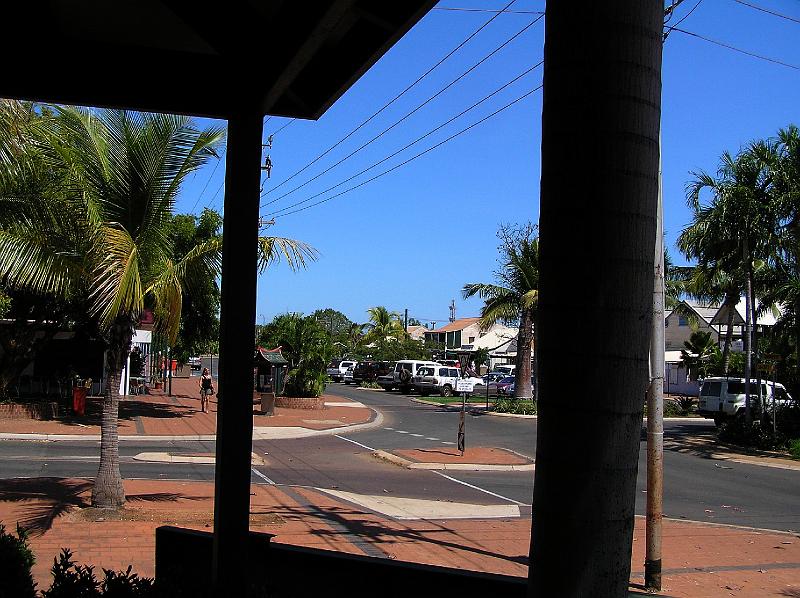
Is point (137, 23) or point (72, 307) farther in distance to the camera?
point (72, 307)

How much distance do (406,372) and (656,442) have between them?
40.1 m

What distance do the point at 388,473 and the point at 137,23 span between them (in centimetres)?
1327

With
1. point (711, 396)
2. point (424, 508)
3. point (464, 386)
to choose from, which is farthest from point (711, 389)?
point (424, 508)

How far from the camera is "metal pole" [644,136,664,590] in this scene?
28.1 ft

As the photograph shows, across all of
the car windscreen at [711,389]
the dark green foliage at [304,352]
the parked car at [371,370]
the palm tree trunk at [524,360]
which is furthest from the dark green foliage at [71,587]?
the parked car at [371,370]

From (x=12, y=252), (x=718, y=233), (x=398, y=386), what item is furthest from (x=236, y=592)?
(x=398, y=386)

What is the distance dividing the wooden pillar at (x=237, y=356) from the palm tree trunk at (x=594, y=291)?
299cm

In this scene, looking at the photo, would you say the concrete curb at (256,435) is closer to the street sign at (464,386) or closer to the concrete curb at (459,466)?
the concrete curb at (459,466)

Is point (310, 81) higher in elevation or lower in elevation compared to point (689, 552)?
higher

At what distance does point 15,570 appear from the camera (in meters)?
4.10

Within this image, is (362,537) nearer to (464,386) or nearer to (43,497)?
(43,497)

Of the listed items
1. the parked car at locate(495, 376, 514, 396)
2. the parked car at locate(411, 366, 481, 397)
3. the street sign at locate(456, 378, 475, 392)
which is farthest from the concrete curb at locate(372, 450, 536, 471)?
the parked car at locate(411, 366, 481, 397)

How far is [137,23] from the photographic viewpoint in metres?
4.94

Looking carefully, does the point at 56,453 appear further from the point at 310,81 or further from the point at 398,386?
the point at 398,386
